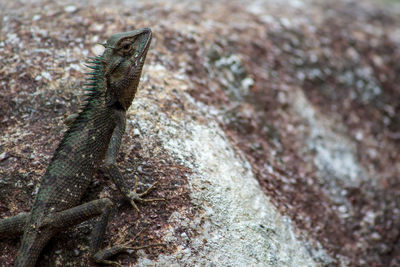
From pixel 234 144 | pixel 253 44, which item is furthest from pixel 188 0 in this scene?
pixel 234 144

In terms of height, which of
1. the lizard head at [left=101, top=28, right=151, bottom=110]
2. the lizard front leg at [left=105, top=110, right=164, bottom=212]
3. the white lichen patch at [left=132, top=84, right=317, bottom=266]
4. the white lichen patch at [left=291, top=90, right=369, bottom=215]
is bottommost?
the white lichen patch at [left=291, top=90, right=369, bottom=215]

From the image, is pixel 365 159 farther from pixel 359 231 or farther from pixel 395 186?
pixel 359 231

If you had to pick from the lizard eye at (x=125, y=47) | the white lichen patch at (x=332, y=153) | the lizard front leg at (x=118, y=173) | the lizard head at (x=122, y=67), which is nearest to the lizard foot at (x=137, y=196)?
the lizard front leg at (x=118, y=173)

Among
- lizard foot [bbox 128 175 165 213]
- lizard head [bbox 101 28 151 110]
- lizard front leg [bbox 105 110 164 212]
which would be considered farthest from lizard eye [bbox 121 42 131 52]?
lizard foot [bbox 128 175 165 213]

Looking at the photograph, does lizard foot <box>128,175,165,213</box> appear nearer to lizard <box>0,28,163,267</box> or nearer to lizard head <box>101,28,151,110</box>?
lizard <box>0,28,163,267</box>

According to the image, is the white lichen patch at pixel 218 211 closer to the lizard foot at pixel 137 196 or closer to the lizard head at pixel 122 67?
the lizard foot at pixel 137 196

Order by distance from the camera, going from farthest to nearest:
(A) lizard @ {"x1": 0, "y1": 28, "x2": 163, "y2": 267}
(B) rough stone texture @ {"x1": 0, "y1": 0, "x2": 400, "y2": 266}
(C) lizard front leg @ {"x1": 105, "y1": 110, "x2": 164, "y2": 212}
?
(B) rough stone texture @ {"x1": 0, "y1": 0, "x2": 400, "y2": 266} < (C) lizard front leg @ {"x1": 105, "y1": 110, "x2": 164, "y2": 212} < (A) lizard @ {"x1": 0, "y1": 28, "x2": 163, "y2": 267}

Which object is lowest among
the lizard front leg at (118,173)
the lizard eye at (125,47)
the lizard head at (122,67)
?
the lizard front leg at (118,173)

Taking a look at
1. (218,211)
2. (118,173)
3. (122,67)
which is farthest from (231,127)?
(118,173)
